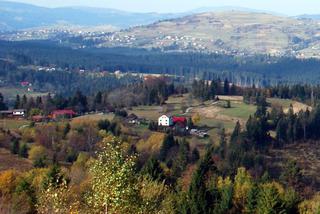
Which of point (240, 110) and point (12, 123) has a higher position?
point (12, 123)

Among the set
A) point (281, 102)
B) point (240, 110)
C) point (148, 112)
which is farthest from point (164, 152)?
point (281, 102)

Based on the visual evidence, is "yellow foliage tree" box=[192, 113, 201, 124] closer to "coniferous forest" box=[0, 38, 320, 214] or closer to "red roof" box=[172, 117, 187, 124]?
"coniferous forest" box=[0, 38, 320, 214]

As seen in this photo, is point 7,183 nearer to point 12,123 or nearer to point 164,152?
point 164,152

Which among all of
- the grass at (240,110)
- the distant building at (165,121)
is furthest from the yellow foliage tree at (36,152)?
the grass at (240,110)

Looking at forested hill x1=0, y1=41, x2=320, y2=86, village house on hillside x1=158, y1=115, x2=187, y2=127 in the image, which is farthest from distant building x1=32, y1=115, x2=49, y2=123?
forested hill x1=0, y1=41, x2=320, y2=86

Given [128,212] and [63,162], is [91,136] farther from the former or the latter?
[128,212]

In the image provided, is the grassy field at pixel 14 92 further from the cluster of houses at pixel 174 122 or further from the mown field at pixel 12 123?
the cluster of houses at pixel 174 122

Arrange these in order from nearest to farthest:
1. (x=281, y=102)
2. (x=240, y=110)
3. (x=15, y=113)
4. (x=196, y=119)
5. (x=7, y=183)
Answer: (x=7, y=183) → (x=196, y=119) → (x=15, y=113) → (x=240, y=110) → (x=281, y=102)
